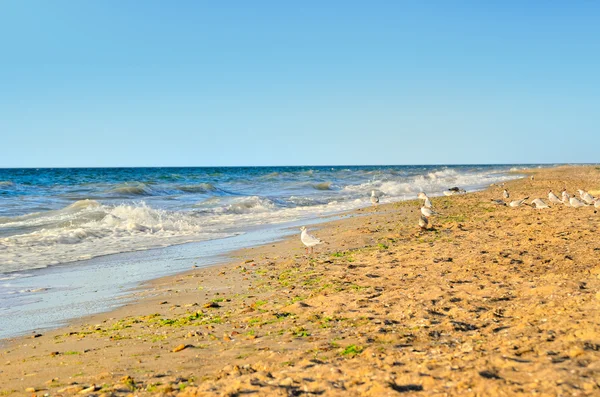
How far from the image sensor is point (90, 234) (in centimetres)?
1623

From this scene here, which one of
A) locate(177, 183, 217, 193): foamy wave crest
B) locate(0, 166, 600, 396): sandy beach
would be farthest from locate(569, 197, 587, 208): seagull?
locate(177, 183, 217, 193): foamy wave crest

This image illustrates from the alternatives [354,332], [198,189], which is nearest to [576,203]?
[354,332]

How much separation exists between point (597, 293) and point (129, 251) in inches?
415

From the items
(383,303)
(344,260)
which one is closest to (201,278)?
(344,260)

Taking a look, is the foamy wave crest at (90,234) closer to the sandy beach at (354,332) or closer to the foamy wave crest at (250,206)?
the foamy wave crest at (250,206)

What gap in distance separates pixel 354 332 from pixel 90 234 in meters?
12.5

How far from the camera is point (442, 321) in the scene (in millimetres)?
5582

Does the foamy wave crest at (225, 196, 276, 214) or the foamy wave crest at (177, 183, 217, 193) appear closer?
the foamy wave crest at (225, 196, 276, 214)

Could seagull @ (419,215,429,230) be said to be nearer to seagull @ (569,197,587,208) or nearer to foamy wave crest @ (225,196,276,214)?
seagull @ (569,197,587,208)

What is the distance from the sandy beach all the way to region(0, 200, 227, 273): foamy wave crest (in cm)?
458

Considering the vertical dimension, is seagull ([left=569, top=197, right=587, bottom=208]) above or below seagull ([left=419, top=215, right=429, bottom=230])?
above

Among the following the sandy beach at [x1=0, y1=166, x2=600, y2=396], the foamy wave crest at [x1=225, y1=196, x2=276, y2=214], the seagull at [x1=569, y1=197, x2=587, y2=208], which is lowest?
the foamy wave crest at [x1=225, y1=196, x2=276, y2=214]

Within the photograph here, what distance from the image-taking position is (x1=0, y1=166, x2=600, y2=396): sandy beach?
4.14m

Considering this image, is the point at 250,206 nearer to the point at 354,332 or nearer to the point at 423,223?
the point at 423,223
